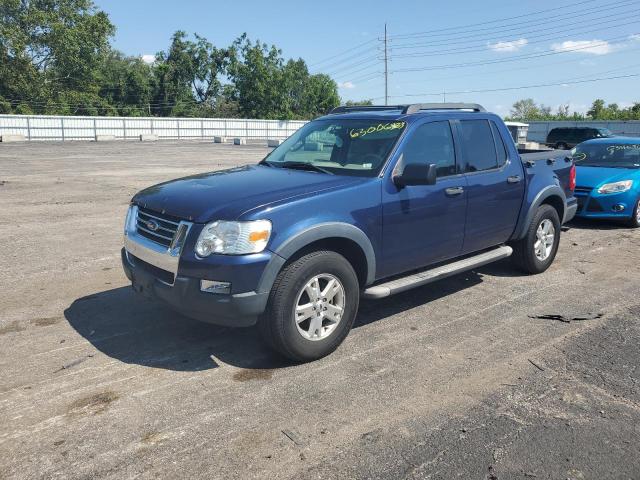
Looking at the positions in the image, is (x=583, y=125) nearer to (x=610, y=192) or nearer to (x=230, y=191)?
(x=610, y=192)

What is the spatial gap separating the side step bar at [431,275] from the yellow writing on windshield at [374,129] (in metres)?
1.33

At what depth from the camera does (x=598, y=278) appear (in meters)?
6.58

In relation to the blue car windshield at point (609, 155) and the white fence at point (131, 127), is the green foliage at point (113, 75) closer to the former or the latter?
the white fence at point (131, 127)

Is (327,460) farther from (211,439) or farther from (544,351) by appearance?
(544,351)

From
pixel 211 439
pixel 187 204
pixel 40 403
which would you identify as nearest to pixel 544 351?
pixel 211 439

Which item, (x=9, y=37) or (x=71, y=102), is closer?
(x=9, y=37)

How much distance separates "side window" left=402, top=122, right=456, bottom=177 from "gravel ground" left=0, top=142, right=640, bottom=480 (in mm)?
1408

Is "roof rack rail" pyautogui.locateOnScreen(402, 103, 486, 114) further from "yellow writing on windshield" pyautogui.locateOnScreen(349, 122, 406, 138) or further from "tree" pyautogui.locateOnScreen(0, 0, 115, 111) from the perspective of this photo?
"tree" pyautogui.locateOnScreen(0, 0, 115, 111)

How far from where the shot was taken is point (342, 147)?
Answer: 509 centimetres

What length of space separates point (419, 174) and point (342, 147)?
932 millimetres

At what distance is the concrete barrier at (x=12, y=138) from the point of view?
40.6 meters

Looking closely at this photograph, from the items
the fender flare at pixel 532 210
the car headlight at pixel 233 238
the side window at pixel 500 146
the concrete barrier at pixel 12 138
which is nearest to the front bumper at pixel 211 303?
the car headlight at pixel 233 238

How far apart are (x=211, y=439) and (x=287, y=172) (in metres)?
2.43

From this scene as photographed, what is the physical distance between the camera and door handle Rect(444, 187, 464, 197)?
5.06 meters
